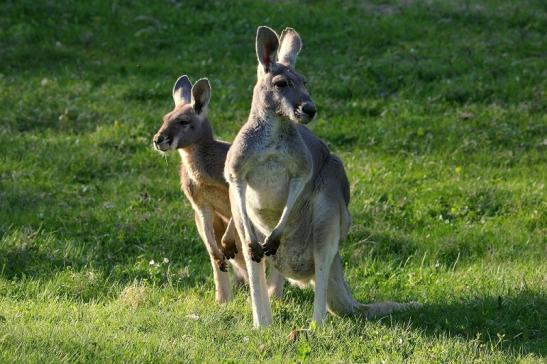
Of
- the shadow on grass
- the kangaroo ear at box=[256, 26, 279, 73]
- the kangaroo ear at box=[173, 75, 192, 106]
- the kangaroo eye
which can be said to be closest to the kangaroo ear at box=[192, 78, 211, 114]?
the kangaroo ear at box=[173, 75, 192, 106]

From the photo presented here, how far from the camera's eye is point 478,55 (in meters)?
13.2

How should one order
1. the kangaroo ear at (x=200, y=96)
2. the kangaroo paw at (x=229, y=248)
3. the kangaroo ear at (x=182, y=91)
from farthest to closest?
1. the kangaroo ear at (x=182, y=91)
2. the kangaroo ear at (x=200, y=96)
3. the kangaroo paw at (x=229, y=248)

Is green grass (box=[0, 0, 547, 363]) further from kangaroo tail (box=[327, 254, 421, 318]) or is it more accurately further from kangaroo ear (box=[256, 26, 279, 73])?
kangaroo ear (box=[256, 26, 279, 73])

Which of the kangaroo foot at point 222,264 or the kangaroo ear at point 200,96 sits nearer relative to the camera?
the kangaroo foot at point 222,264

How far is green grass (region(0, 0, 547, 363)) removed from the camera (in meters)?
6.12

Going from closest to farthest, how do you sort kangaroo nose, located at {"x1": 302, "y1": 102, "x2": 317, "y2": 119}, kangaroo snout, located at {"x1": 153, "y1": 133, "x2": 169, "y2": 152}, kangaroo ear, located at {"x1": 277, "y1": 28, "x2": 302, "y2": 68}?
kangaroo nose, located at {"x1": 302, "y1": 102, "x2": 317, "y2": 119} < kangaroo ear, located at {"x1": 277, "y1": 28, "x2": 302, "y2": 68} < kangaroo snout, located at {"x1": 153, "y1": 133, "x2": 169, "y2": 152}

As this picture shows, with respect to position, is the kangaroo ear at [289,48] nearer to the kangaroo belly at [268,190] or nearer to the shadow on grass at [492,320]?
the kangaroo belly at [268,190]

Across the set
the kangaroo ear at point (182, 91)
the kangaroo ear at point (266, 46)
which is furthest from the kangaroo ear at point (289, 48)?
the kangaroo ear at point (182, 91)

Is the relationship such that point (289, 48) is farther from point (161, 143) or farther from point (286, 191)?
point (161, 143)

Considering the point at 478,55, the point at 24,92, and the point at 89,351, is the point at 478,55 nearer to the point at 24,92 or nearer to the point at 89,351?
the point at 24,92

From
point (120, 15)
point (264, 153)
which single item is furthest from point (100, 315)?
point (120, 15)

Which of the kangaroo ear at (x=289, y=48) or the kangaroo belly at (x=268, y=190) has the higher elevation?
the kangaroo ear at (x=289, y=48)

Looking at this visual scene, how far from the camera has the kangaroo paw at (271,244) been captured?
626 centimetres

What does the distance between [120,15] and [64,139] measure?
4381 millimetres
